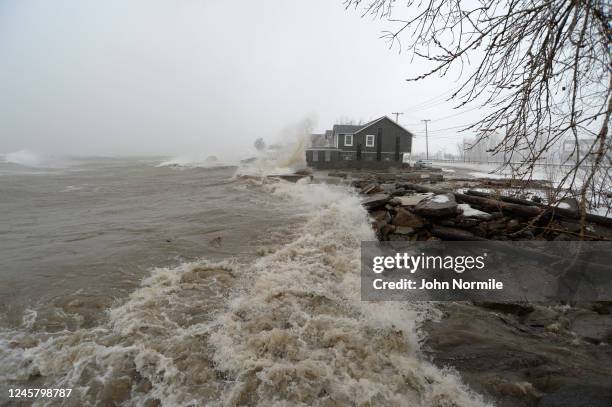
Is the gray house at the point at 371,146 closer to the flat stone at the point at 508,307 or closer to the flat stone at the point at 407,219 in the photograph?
the flat stone at the point at 407,219

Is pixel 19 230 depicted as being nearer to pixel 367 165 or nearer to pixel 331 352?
pixel 331 352

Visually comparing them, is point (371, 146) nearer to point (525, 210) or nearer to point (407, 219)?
point (407, 219)

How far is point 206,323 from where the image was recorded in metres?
4.22

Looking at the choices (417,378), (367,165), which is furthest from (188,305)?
(367,165)

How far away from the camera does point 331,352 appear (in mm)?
3607

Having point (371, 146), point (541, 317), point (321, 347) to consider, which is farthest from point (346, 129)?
point (321, 347)

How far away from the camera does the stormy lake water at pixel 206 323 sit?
10.1ft

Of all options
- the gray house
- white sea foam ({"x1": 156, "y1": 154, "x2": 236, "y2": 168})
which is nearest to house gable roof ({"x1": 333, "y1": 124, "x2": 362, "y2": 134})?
the gray house

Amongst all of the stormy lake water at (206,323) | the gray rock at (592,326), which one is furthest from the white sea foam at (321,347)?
the gray rock at (592,326)

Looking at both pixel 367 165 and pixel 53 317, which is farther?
pixel 367 165

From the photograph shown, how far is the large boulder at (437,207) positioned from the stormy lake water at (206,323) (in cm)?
159

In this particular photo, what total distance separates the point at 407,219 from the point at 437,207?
0.81 metres

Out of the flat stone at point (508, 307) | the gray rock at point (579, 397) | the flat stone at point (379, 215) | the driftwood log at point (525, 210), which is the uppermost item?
the driftwood log at point (525, 210)

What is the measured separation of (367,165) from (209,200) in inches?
970
